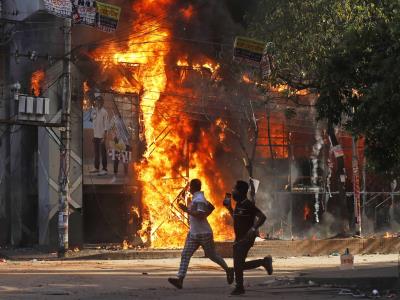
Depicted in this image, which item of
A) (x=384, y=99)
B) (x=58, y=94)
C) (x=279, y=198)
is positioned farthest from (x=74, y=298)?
(x=279, y=198)

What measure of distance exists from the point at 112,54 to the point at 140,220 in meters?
6.65

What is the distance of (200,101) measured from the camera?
95.2 ft

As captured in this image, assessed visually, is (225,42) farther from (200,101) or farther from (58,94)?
(58,94)

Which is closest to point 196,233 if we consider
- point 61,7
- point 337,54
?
point 337,54

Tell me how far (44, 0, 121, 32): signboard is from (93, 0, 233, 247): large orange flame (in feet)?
15.8

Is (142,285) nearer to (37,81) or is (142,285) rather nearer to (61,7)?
(61,7)

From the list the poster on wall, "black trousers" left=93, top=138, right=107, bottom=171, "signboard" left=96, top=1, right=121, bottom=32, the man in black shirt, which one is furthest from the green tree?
"black trousers" left=93, top=138, right=107, bottom=171

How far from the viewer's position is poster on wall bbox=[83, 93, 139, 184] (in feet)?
90.0

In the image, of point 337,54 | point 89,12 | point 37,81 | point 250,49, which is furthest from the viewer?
point 37,81

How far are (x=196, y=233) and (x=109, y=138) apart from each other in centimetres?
1650

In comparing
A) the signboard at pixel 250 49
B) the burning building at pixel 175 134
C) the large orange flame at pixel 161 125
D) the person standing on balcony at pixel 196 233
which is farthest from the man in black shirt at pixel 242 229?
the large orange flame at pixel 161 125

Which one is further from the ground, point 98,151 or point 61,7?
point 61,7

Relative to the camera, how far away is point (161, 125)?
94.5 feet

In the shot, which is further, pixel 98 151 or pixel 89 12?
pixel 98 151
